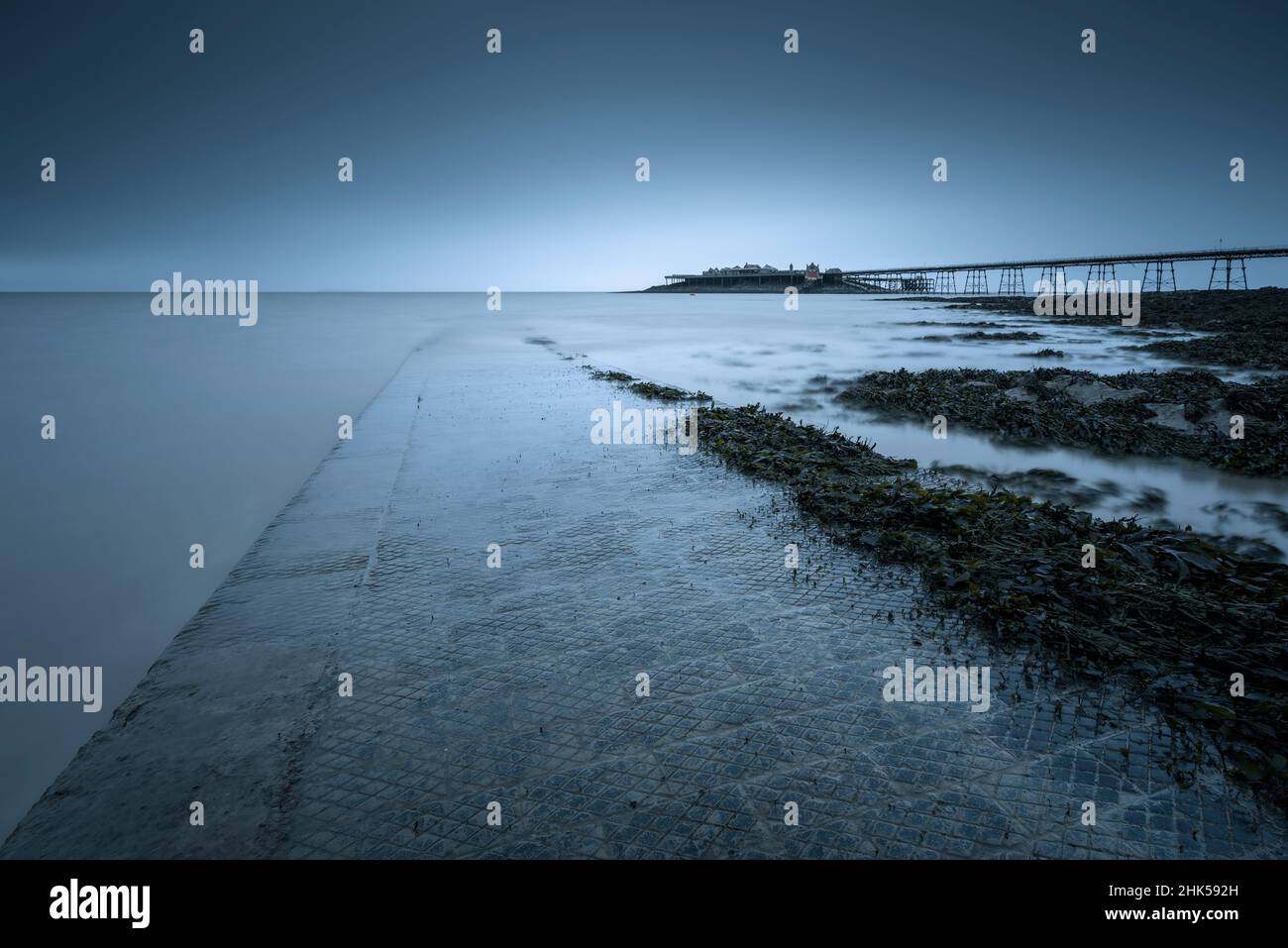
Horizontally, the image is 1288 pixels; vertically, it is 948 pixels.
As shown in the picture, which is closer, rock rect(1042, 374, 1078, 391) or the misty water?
the misty water

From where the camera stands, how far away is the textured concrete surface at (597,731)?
2.82 meters

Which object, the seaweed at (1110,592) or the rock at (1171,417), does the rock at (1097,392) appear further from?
the seaweed at (1110,592)

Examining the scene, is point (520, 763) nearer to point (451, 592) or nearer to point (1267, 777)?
point (451, 592)

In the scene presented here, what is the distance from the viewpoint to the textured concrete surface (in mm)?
2816

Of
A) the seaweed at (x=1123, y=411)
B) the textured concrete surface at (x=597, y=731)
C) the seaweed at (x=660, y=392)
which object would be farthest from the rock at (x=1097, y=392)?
the textured concrete surface at (x=597, y=731)

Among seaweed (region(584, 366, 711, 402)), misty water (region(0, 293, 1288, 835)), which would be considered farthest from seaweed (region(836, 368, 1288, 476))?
seaweed (region(584, 366, 711, 402))

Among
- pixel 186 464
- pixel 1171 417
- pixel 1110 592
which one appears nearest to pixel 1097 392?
pixel 1171 417

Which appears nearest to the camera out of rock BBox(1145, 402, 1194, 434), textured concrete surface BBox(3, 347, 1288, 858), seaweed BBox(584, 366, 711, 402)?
textured concrete surface BBox(3, 347, 1288, 858)

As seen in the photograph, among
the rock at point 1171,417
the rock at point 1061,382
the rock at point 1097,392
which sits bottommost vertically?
the rock at point 1171,417

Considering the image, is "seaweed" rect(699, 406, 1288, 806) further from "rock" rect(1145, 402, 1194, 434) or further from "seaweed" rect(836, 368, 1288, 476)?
"rock" rect(1145, 402, 1194, 434)

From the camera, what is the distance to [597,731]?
3.54 meters

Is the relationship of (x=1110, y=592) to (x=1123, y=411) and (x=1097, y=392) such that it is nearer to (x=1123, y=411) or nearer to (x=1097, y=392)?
(x=1123, y=411)

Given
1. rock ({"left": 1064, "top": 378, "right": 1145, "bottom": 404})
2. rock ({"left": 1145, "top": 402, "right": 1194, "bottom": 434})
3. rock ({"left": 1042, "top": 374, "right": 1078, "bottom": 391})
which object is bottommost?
rock ({"left": 1145, "top": 402, "right": 1194, "bottom": 434})

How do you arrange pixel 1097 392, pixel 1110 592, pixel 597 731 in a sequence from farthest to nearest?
1. pixel 1097 392
2. pixel 1110 592
3. pixel 597 731
